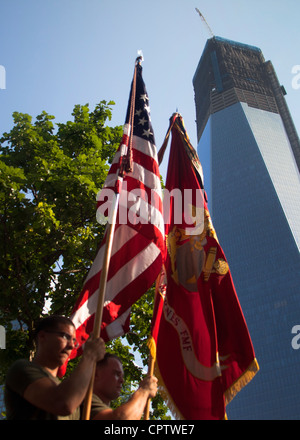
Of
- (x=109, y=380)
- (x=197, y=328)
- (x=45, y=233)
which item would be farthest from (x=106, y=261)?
(x=45, y=233)

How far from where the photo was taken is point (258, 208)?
4360 inches

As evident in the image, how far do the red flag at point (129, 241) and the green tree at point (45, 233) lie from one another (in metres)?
2.93

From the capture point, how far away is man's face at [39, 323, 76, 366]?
320cm

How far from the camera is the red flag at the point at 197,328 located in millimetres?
4887

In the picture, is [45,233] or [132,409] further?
[45,233]

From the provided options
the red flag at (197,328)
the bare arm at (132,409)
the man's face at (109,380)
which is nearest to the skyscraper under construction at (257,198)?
the red flag at (197,328)

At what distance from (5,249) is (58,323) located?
564cm

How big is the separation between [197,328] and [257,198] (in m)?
112

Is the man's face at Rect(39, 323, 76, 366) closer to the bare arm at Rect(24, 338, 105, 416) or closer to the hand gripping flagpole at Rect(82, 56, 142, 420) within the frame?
the hand gripping flagpole at Rect(82, 56, 142, 420)

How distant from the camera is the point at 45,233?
28.1 ft

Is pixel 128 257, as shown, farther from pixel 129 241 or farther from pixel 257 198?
pixel 257 198
